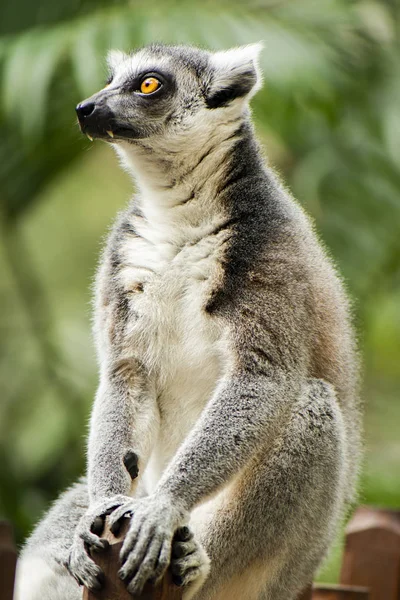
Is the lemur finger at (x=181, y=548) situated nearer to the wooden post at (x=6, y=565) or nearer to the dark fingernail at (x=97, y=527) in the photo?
the dark fingernail at (x=97, y=527)

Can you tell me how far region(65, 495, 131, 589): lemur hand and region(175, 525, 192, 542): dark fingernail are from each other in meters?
0.19

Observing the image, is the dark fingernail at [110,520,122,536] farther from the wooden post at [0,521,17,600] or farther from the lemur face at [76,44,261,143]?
the lemur face at [76,44,261,143]

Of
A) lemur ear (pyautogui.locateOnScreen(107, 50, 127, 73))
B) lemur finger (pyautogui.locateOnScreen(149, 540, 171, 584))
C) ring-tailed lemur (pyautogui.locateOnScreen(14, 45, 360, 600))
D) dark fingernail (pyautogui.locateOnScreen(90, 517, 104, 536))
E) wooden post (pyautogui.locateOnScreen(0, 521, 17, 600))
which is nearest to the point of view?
wooden post (pyautogui.locateOnScreen(0, 521, 17, 600))

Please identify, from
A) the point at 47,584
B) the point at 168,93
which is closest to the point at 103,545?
the point at 47,584

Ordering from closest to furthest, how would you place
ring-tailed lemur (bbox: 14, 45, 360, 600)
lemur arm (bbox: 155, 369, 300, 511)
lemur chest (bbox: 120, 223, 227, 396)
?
lemur arm (bbox: 155, 369, 300, 511)
ring-tailed lemur (bbox: 14, 45, 360, 600)
lemur chest (bbox: 120, 223, 227, 396)

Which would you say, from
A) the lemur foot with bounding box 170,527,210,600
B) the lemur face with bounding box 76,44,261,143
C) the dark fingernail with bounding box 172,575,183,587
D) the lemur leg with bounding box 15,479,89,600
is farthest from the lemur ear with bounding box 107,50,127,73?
the dark fingernail with bounding box 172,575,183,587

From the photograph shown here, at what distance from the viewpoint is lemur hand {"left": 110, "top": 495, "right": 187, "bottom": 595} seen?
2541 millimetres

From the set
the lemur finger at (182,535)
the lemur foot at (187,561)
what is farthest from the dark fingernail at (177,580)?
the lemur finger at (182,535)

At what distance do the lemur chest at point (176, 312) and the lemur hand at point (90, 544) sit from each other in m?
0.64

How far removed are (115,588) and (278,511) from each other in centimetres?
79

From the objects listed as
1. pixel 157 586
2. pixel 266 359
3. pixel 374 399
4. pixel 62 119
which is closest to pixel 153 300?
pixel 266 359

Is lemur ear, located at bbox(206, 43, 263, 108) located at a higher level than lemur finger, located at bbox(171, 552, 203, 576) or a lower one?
higher

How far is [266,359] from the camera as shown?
311 cm

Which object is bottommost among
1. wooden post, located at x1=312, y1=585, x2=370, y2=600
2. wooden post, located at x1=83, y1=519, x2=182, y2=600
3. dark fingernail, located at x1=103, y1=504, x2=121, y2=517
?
wooden post, located at x1=83, y1=519, x2=182, y2=600
